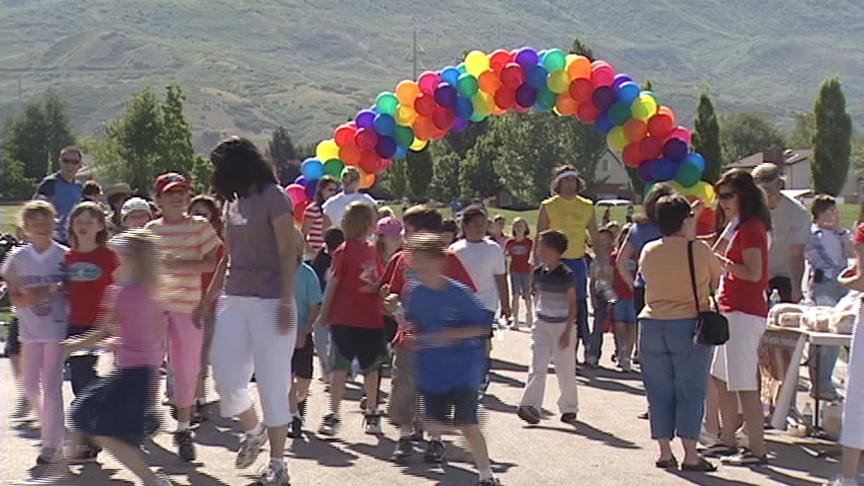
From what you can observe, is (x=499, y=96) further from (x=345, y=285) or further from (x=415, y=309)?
(x=415, y=309)

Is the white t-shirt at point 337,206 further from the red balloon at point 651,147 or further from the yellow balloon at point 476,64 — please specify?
the red balloon at point 651,147

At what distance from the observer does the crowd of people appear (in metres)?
7.30

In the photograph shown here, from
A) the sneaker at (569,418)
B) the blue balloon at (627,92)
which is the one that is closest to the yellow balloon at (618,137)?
the blue balloon at (627,92)

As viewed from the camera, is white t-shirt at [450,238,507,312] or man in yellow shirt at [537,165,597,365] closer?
white t-shirt at [450,238,507,312]

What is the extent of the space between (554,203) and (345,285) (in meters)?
3.50

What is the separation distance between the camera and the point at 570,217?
1241 centimetres

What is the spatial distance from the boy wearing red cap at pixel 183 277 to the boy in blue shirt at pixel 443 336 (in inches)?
74.4

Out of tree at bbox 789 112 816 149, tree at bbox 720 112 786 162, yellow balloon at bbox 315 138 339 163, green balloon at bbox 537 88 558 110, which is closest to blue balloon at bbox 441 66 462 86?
green balloon at bbox 537 88 558 110

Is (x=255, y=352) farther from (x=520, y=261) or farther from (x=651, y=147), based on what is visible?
(x=520, y=261)

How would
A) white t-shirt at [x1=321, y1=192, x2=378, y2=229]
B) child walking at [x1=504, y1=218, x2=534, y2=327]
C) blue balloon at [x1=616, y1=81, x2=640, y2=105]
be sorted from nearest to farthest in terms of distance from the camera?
1. white t-shirt at [x1=321, y1=192, x2=378, y2=229]
2. blue balloon at [x1=616, y1=81, x2=640, y2=105]
3. child walking at [x1=504, y1=218, x2=534, y2=327]

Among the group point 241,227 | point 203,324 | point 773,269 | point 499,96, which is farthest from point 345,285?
point 499,96

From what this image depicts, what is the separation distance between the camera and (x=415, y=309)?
7.39 meters

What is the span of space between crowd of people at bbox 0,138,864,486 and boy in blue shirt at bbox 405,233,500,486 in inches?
0.4

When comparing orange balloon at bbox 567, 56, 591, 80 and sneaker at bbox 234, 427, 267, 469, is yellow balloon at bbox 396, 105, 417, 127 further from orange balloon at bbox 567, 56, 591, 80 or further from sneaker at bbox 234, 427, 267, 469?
sneaker at bbox 234, 427, 267, 469
